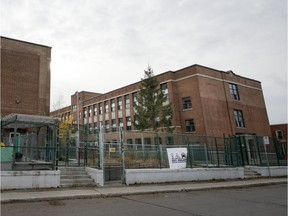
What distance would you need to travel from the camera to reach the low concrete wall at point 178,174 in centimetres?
1270

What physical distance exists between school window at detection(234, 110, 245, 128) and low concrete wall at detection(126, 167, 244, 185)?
22.5 meters

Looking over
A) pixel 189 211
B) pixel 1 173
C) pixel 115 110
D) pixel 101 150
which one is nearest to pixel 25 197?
pixel 1 173

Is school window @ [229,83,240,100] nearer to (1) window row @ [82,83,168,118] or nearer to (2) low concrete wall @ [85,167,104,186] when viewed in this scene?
(1) window row @ [82,83,168,118]

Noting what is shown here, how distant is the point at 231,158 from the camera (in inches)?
684

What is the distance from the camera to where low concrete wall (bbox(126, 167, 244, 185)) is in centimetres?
1270

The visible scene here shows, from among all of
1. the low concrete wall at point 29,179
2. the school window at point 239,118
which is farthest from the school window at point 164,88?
the low concrete wall at point 29,179

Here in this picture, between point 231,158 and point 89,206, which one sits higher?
point 231,158

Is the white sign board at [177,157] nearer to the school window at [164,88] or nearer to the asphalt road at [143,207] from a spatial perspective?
the asphalt road at [143,207]

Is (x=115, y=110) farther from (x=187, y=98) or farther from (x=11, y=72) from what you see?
(x=11, y=72)

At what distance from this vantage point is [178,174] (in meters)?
14.1

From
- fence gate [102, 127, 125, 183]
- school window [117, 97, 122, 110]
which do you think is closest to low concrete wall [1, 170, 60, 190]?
fence gate [102, 127, 125, 183]

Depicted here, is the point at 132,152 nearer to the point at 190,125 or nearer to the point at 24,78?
the point at 24,78

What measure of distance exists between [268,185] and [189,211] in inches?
387

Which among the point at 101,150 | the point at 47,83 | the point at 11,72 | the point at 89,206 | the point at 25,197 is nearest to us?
the point at 89,206
